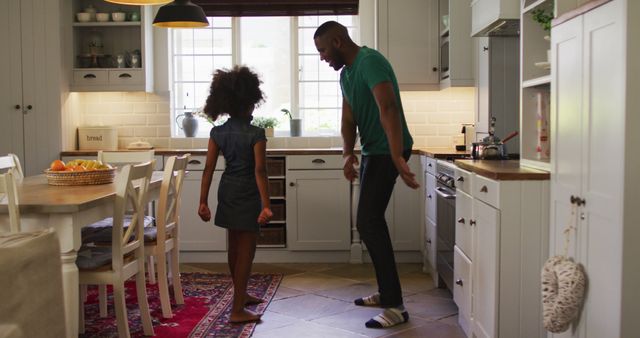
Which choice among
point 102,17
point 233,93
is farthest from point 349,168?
point 102,17

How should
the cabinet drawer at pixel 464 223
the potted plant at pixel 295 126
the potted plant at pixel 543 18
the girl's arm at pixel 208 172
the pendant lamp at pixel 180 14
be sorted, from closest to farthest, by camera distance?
the potted plant at pixel 543 18 → the cabinet drawer at pixel 464 223 → the girl's arm at pixel 208 172 → the pendant lamp at pixel 180 14 → the potted plant at pixel 295 126

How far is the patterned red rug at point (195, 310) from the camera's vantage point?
3.85 m

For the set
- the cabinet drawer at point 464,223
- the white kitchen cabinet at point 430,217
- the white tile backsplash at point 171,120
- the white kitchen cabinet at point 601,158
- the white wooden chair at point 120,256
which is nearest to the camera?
the white kitchen cabinet at point 601,158

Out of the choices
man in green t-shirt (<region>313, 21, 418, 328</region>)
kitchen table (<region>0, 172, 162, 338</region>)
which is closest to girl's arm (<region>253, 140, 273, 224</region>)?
man in green t-shirt (<region>313, 21, 418, 328</region>)

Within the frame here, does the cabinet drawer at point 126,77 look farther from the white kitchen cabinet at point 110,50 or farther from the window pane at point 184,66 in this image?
the window pane at point 184,66

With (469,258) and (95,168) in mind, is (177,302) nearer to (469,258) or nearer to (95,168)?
(95,168)

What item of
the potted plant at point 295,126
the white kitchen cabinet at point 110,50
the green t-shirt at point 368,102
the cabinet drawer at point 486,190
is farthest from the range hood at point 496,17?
the white kitchen cabinet at point 110,50

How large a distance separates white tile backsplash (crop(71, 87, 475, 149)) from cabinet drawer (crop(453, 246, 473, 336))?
231 centimetres

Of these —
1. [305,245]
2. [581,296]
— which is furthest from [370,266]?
[581,296]

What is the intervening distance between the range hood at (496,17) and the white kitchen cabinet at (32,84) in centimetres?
330

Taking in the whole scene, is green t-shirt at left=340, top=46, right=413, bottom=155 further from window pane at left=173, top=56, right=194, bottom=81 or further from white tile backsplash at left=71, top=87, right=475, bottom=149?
window pane at left=173, top=56, right=194, bottom=81

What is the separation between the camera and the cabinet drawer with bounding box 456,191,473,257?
361 cm

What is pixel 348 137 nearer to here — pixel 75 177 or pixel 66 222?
pixel 75 177

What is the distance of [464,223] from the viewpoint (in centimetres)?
375
